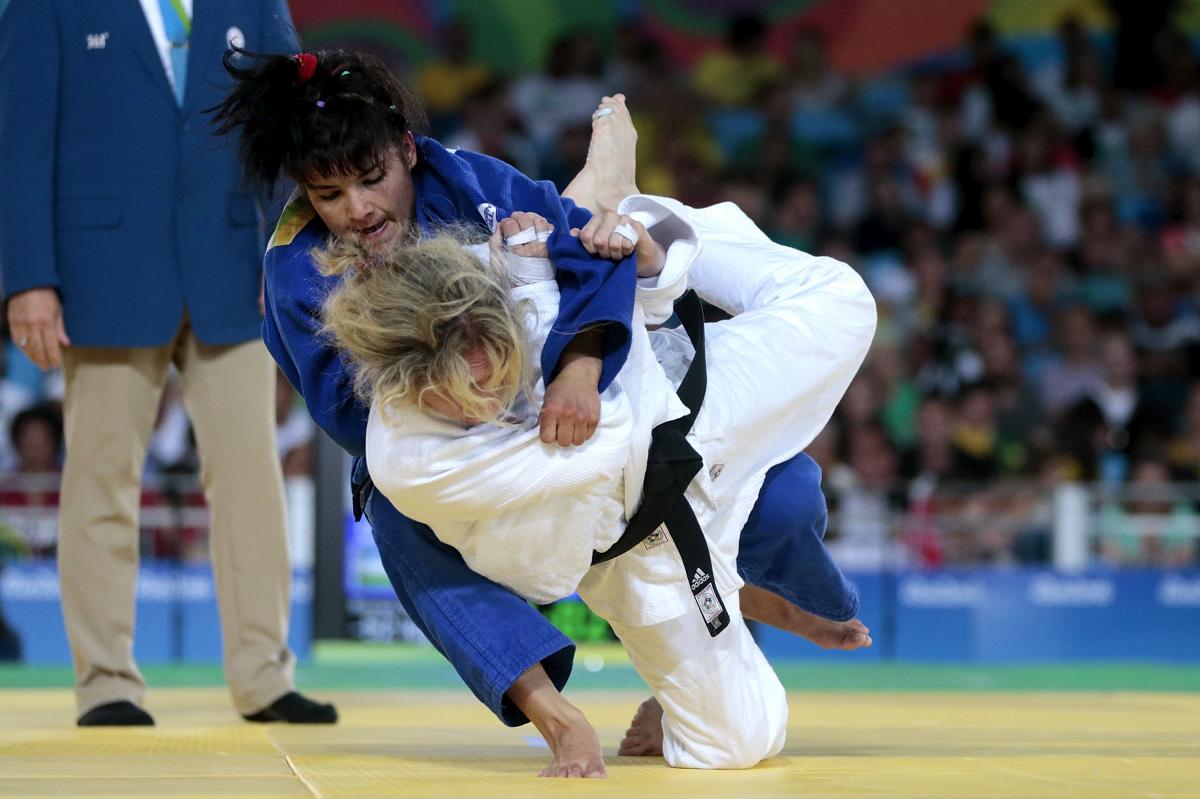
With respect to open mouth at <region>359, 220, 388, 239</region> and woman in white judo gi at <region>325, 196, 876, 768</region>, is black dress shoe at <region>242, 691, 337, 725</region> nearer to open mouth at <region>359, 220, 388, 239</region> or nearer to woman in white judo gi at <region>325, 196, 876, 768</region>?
woman in white judo gi at <region>325, 196, 876, 768</region>

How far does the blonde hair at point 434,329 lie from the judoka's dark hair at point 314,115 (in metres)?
0.28

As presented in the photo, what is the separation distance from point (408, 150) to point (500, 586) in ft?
2.40

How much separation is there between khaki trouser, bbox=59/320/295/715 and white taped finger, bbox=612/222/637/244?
4.57ft

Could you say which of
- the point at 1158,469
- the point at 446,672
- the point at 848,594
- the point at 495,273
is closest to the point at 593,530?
the point at 495,273

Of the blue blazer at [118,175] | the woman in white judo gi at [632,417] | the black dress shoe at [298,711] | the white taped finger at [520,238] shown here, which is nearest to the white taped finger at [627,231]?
the woman in white judo gi at [632,417]

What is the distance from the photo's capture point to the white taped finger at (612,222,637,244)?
227 cm

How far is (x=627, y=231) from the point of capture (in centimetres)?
229

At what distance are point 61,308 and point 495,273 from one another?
4.96 ft

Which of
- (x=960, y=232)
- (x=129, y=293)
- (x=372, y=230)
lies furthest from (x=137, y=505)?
(x=960, y=232)

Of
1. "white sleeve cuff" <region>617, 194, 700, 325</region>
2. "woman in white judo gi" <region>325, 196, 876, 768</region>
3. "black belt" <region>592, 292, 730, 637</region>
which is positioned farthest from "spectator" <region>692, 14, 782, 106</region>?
"black belt" <region>592, 292, 730, 637</region>

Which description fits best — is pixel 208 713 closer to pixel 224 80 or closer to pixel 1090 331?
pixel 224 80

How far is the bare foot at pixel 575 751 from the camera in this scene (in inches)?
84.5

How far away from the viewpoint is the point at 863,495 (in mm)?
7094

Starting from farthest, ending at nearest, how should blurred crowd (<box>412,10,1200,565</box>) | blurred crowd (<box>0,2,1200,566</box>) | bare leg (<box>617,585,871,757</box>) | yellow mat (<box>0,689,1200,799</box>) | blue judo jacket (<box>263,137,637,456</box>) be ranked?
1. blurred crowd (<box>412,10,1200,565</box>)
2. blurred crowd (<box>0,2,1200,566</box>)
3. bare leg (<box>617,585,871,757</box>)
4. blue judo jacket (<box>263,137,637,456</box>)
5. yellow mat (<box>0,689,1200,799</box>)
